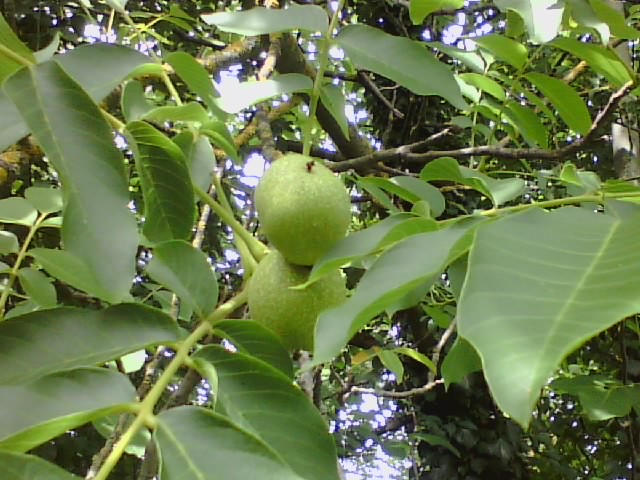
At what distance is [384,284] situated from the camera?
0.51 meters

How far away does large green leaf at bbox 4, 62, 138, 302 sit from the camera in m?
0.58

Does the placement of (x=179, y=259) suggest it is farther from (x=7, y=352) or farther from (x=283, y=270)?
(x=7, y=352)

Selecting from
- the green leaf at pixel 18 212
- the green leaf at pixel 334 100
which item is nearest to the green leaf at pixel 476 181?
the green leaf at pixel 334 100

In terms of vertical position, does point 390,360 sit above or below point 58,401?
above

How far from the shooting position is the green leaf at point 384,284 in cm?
49

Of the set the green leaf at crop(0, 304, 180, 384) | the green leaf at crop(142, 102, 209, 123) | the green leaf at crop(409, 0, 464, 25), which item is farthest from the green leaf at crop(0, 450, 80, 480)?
the green leaf at crop(409, 0, 464, 25)

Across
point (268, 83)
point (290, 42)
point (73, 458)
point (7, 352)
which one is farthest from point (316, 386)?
point (73, 458)

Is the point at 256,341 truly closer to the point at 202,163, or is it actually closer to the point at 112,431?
the point at 202,163

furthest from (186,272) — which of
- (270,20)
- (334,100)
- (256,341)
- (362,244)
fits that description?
(334,100)

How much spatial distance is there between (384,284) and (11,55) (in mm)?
400

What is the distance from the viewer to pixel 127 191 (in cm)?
61

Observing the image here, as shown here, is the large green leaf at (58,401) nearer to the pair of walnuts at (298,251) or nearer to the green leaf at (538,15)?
the pair of walnuts at (298,251)

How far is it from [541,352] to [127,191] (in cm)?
39

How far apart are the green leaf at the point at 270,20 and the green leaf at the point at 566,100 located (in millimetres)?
488
